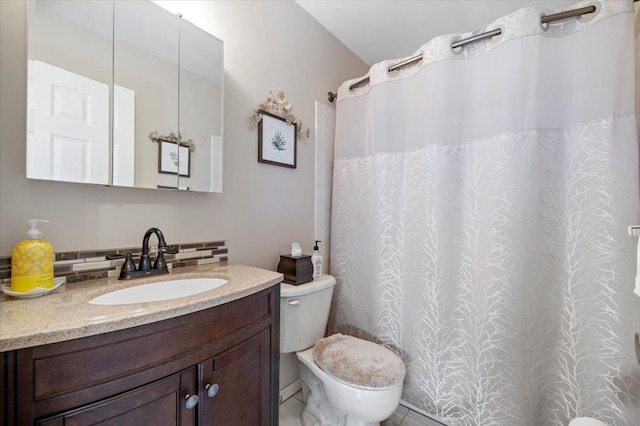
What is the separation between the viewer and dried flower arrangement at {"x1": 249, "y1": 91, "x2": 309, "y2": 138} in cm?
147

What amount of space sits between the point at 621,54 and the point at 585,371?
1.25 metres

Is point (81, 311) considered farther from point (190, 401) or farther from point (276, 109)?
point (276, 109)

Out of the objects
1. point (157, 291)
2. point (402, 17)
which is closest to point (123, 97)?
point (157, 291)

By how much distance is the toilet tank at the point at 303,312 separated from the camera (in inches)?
53.5

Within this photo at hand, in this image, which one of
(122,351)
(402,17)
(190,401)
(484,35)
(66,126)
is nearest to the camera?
(122,351)

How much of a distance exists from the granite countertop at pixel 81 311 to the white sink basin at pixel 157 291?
0.02 meters

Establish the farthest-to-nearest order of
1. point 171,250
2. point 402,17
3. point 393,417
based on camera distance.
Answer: point 402,17, point 393,417, point 171,250

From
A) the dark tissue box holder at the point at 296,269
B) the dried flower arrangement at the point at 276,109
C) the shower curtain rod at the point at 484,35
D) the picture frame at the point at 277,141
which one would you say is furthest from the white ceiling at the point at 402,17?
the dark tissue box holder at the point at 296,269

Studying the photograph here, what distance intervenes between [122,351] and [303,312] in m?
0.89

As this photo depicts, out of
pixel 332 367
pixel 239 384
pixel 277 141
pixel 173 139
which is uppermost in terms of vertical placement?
pixel 277 141

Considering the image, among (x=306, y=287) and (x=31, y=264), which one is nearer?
(x=31, y=264)

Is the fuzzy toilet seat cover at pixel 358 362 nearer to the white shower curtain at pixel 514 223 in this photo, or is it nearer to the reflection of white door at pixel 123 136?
the white shower curtain at pixel 514 223

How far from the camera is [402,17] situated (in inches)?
67.8

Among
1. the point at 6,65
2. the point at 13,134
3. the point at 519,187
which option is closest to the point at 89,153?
the point at 13,134
